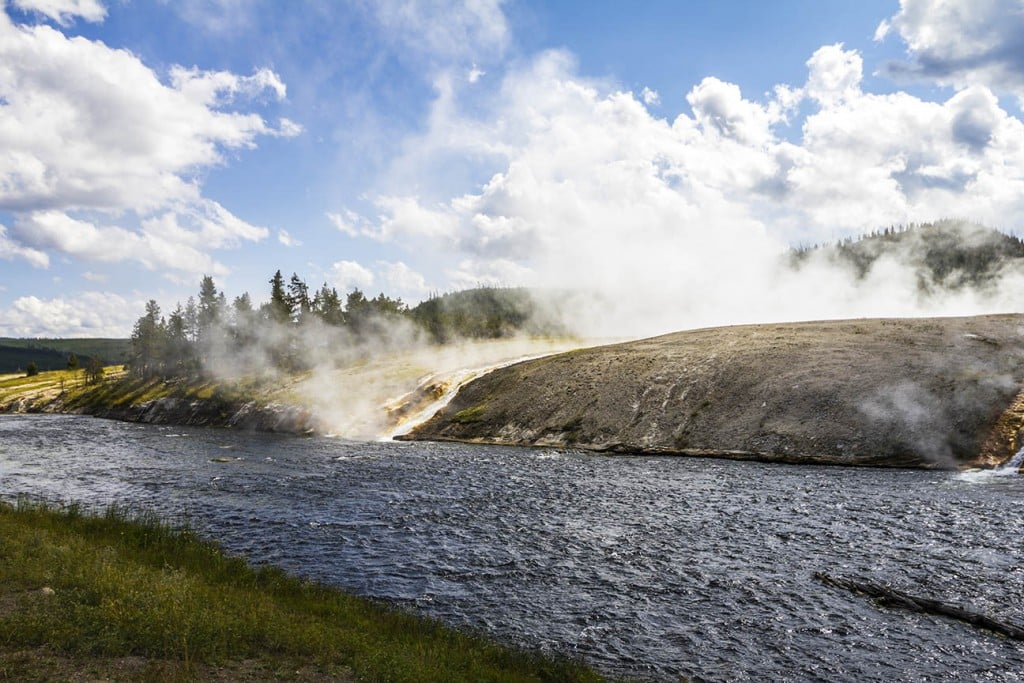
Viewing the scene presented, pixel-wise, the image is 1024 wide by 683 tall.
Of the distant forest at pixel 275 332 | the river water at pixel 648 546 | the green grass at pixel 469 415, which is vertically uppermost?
the distant forest at pixel 275 332

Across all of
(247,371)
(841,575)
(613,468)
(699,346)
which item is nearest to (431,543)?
(841,575)

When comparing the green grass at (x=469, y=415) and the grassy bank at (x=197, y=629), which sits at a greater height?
the green grass at (x=469, y=415)

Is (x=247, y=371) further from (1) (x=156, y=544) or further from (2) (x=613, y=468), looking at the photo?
(1) (x=156, y=544)

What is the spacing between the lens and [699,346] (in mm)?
73812

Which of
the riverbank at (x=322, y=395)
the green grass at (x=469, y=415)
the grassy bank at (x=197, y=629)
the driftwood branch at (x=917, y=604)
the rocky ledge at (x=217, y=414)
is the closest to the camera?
the grassy bank at (x=197, y=629)

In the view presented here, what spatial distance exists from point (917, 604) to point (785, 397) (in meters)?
39.1

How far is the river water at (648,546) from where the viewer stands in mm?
17641

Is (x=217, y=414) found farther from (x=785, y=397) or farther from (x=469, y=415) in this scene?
(x=785, y=397)

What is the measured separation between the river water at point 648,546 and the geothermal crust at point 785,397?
5.11 meters

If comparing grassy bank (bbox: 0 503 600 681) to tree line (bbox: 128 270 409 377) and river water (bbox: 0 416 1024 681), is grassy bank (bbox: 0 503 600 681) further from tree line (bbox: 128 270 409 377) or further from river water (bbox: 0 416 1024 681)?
tree line (bbox: 128 270 409 377)

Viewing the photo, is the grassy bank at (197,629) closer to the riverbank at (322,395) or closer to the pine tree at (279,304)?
the riverbank at (322,395)

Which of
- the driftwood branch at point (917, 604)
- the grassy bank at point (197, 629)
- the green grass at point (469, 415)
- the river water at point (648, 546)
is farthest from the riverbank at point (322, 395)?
the driftwood branch at point (917, 604)

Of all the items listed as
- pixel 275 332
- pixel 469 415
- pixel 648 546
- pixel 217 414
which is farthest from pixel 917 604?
pixel 275 332

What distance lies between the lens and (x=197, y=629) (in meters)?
14.1
